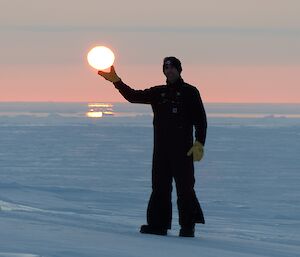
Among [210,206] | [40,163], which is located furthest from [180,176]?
[40,163]

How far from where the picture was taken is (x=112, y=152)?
25.7 m

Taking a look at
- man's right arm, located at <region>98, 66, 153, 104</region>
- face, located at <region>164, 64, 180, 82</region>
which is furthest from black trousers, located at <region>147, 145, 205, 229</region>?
face, located at <region>164, 64, 180, 82</region>

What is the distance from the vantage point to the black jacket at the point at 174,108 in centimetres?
617

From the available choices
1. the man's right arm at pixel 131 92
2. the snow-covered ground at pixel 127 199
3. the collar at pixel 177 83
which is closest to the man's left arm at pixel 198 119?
the collar at pixel 177 83

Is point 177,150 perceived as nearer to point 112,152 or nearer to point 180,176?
point 180,176

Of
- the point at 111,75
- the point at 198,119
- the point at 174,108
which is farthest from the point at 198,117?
the point at 111,75

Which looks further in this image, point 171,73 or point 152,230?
point 152,230

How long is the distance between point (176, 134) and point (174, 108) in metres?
0.19

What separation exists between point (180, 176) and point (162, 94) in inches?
23.7

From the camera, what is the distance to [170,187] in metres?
6.37

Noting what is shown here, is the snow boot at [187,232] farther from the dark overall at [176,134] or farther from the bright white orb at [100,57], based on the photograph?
the bright white orb at [100,57]

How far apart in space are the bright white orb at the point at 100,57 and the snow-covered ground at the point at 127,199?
116 centimetres

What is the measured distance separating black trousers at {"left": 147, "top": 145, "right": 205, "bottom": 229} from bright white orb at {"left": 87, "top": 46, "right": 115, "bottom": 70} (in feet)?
2.36

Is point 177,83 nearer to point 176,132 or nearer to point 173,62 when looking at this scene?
point 173,62
